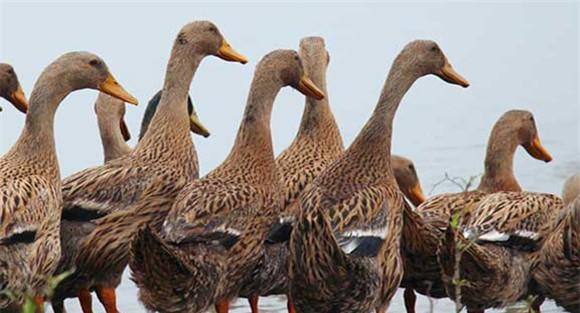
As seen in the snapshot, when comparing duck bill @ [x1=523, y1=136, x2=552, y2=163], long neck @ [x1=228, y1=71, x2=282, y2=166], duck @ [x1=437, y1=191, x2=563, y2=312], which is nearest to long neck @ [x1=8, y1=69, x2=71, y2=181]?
long neck @ [x1=228, y1=71, x2=282, y2=166]

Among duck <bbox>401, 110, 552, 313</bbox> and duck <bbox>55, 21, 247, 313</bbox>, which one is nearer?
duck <bbox>401, 110, 552, 313</bbox>

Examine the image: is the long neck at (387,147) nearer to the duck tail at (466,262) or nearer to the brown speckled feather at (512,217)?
the duck tail at (466,262)

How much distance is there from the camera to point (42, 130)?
10656 mm

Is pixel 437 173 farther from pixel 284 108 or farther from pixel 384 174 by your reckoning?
pixel 384 174

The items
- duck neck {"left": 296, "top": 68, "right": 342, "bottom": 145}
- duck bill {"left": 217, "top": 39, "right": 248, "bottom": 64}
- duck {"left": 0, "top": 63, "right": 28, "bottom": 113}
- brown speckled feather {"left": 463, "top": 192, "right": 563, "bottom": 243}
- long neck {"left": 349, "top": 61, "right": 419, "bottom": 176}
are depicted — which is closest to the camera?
long neck {"left": 349, "top": 61, "right": 419, "bottom": 176}

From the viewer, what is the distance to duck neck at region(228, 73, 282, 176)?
10.6 m

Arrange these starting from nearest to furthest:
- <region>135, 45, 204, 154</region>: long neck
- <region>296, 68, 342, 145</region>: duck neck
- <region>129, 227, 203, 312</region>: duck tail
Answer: <region>129, 227, 203, 312</region>: duck tail, <region>135, 45, 204, 154</region>: long neck, <region>296, 68, 342, 145</region>: duck neck

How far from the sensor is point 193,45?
1155 centimetres

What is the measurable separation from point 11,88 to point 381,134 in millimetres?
2542

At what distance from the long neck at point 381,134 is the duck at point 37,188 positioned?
151cm

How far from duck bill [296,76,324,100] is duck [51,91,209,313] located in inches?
46.8

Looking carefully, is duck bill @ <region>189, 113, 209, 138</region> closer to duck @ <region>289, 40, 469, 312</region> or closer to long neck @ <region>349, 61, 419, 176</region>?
long neck @ <region>349, 61, 419, 176</region>

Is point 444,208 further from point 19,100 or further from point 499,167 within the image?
point 19,100

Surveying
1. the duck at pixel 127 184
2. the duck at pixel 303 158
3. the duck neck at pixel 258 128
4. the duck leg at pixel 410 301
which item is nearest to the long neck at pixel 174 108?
the duck at pixel 127 184
